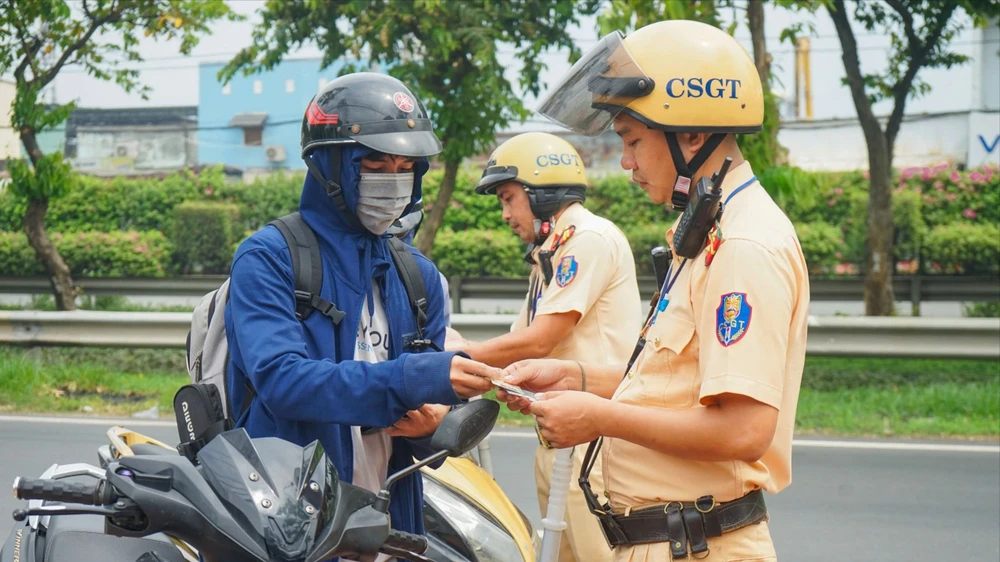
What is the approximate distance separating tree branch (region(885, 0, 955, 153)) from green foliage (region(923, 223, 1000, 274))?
570 cm

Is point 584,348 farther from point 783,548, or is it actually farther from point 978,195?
point 978,195

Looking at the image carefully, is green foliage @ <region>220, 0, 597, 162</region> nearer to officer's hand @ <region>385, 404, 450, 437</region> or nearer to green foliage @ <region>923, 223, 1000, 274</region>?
officer's hand @ <region>385, 404, 450, 437</region>

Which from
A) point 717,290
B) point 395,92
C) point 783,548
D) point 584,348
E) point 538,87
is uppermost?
point 538,87

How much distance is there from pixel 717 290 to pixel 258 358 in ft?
3.11

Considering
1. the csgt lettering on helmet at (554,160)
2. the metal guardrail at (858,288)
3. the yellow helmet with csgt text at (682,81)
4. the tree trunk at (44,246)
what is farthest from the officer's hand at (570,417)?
the metal guardrail at (858,288)

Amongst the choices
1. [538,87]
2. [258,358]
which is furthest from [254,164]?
[258,358]

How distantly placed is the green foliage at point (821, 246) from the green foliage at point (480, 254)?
436 centimetres

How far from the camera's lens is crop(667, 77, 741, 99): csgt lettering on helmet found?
87.8 inches

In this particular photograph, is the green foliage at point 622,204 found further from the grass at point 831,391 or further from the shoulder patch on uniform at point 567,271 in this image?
the shoulder patch on uniform at point 567,271

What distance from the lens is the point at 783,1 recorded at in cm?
829

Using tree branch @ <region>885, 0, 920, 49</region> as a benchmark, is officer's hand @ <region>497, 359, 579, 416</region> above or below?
below

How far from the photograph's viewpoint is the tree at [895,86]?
10.3 metres

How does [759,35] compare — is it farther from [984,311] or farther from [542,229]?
[542,229]

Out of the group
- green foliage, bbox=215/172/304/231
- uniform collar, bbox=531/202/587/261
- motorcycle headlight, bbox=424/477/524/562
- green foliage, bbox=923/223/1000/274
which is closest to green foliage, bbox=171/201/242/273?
green foliage, bbox=215/172/304/231
